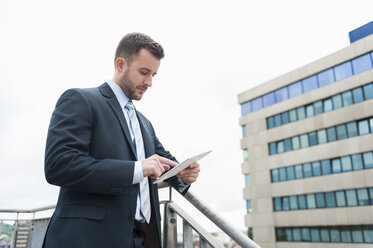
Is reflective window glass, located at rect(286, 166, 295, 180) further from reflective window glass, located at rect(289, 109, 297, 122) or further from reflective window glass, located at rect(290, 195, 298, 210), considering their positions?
reflective window glass, located at rect(289, 109, 297, 122)

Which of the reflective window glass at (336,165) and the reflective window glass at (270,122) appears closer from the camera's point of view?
the reflective window glass at (336,165)

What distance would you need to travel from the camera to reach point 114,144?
74.9 inches


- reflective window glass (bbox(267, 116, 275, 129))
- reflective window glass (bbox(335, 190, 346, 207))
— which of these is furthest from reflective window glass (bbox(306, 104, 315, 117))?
reflective window glass (bbox(335, 190, 346, 207))

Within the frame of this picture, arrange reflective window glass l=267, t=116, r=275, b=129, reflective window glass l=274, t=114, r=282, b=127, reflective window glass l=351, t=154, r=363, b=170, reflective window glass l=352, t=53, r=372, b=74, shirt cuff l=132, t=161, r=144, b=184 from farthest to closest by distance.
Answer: reflective window glass l=267, t=116, r=275, b=129 → reflective window glass l=274, t=114, r=282, b=127 → reflective window glass l=352, t=53, r=372, b=74 → reflective window glass l=351, t=154, r=363, b=170 → shirt cuff l=132, t=161, r=144, b=184

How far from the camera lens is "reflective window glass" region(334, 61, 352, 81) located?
3222 centimetres

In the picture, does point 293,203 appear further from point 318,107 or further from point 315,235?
point 318,107

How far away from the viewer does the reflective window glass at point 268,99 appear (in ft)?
130

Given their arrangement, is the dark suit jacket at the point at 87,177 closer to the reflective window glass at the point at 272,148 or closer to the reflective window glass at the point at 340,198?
the reflective window glass at the point at 340,198

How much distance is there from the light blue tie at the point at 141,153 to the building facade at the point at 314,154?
3167 centimetres

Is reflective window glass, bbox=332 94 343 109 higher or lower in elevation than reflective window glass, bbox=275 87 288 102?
lower

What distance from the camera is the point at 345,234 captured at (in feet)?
99.1

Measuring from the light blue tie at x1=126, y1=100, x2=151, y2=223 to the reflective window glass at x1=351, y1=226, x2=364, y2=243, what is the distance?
106 feet

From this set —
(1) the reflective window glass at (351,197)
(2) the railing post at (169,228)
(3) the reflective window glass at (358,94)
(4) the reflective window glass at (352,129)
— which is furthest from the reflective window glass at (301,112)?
(2) the railing post at (169,228)

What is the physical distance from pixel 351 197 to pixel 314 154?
554 cm
